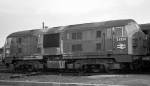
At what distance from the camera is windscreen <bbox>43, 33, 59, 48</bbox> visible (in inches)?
792

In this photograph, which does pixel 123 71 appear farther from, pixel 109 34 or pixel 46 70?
pixel 46 70

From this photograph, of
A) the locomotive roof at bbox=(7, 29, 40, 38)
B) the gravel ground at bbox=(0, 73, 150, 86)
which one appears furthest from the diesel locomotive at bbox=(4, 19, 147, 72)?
the gravel ground at bbox=(0, 73, 150, 86)

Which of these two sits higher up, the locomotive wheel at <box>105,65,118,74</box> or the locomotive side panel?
the locomotive side panel

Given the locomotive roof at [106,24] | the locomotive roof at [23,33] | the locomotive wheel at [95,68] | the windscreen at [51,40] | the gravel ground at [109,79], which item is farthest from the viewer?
the locomotive roof at [23,33]

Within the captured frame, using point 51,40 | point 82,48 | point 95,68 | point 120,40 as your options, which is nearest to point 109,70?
point 95,68

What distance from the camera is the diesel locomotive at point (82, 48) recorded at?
16928 millimetres

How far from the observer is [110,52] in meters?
17.3

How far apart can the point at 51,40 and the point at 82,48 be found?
3075mm

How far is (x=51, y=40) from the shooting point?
20.4 m

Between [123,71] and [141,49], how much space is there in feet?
8.27

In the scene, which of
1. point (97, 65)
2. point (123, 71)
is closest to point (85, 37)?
point (97, 65)

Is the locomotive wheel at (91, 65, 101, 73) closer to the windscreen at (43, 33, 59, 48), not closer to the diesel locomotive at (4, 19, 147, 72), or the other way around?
the diesel locomotive at (4, 19, 147, 72)

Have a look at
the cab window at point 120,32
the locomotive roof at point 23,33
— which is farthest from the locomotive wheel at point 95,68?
the locomotive roof at point 23,33

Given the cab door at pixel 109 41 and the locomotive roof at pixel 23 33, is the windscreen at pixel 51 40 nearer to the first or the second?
the locomotive roof at pixel 23 33
